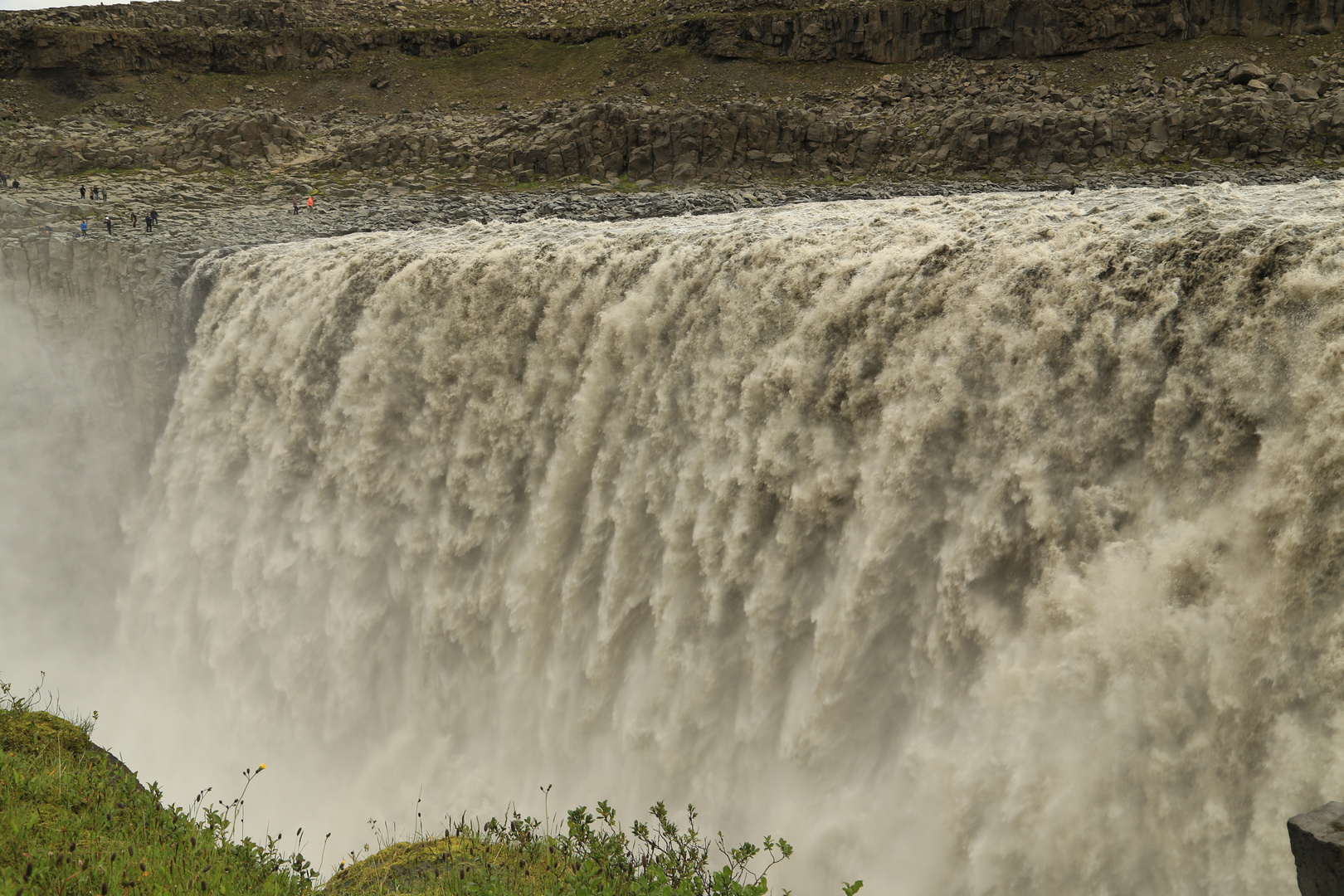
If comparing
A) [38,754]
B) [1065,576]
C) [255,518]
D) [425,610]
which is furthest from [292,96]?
[1065,576]

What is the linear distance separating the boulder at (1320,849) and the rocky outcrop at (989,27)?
42545mm

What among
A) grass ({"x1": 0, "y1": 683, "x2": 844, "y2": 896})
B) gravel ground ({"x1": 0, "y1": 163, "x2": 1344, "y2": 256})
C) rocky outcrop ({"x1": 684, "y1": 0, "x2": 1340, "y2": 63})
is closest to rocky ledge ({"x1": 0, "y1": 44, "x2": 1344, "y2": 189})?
gravel ground ({"x1": 0, "y1": 163, "x2": 1344, "y2": 256})

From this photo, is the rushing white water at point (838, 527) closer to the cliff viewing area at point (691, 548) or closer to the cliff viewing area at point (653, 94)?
the cliff viewing area at point (691, 548)

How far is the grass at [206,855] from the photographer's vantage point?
17.3ft

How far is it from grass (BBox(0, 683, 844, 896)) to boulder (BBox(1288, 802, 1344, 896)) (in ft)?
7.37

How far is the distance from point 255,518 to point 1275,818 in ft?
48.4

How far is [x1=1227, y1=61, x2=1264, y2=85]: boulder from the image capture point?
3189cm

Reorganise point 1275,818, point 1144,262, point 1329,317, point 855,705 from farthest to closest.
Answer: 1. point 855,705
2. point 1144,262
3. point 1329,317
4. point 1275,818

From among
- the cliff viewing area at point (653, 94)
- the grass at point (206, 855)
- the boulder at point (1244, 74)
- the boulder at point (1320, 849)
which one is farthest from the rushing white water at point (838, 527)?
the boulder at point (1244, 74)

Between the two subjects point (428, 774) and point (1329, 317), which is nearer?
point (1329, 317)

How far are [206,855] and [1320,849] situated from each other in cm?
652

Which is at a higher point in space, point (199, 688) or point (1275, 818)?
point (199, 688)

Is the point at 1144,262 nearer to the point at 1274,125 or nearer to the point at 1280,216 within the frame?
the point at 1280,216

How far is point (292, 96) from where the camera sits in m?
49.3
